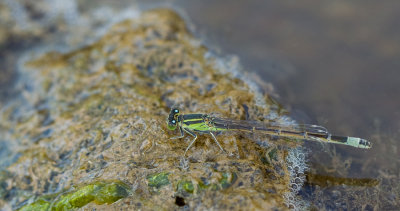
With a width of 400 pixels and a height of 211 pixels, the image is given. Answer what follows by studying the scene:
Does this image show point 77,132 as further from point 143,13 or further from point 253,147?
point 143,13

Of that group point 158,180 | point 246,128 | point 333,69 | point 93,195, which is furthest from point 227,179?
point 333,69

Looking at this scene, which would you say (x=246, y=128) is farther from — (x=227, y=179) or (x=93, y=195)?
(x=93, y=195)

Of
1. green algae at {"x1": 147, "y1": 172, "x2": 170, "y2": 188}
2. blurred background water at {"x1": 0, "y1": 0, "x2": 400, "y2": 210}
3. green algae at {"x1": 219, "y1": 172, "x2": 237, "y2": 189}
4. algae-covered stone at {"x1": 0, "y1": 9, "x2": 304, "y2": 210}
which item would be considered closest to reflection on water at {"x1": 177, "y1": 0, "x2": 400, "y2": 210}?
blurred background water at {"x1": 0, "y1": 0, "x2": 400, "y2": 210}

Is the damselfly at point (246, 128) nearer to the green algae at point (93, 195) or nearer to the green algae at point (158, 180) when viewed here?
the green algae at point (158, 180)

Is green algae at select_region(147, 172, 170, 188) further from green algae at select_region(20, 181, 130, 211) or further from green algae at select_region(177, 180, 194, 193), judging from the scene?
green algae at select_region(20, 181, 130, 211)

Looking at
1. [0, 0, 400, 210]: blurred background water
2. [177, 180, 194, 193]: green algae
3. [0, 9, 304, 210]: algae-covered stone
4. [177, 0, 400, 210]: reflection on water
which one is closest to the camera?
[177, 180, 194, 193]: green algae

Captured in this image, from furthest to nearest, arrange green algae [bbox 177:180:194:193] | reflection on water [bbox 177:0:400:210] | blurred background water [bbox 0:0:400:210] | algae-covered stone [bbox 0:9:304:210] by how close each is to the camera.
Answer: blurred background water [bbox 0:0:400:210]
reflection on water [bbox 177:0:400:210]
algae-covered stone [bbox 0:9:304:210]
green algae [bbox 177:180:194:193]
